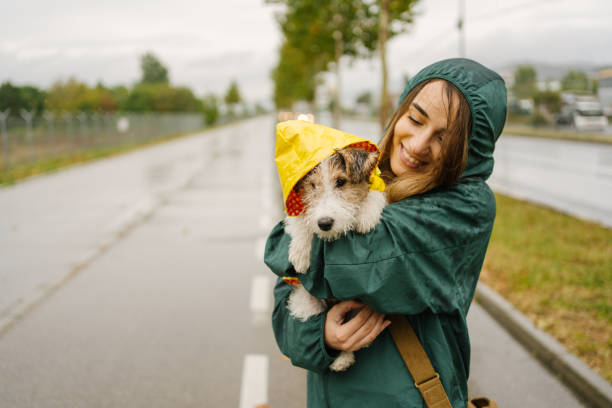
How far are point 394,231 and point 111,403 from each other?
317 cm

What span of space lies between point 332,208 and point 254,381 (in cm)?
289

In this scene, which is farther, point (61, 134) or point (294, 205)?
point (61, 134)

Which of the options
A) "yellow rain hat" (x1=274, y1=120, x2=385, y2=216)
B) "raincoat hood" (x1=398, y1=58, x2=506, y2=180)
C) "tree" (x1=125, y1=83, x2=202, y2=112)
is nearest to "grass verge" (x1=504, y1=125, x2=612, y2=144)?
"raincoat hood" (x1=398, y1=58, x2=506, y2=180)

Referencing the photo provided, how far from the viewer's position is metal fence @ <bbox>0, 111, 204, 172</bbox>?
20.3 meters

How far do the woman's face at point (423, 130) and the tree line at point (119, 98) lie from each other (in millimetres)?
25227

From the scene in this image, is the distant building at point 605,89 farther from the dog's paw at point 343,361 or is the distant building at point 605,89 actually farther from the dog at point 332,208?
the dog's paw at point 343,361

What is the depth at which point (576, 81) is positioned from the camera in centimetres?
1308

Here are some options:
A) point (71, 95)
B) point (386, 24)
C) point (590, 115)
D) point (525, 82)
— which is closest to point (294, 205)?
point (386, 24)

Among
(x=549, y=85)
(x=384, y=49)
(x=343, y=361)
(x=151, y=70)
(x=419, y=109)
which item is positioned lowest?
(x=343, y=361)

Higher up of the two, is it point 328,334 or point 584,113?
point 584,113

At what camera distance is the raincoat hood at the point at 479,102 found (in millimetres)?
1591

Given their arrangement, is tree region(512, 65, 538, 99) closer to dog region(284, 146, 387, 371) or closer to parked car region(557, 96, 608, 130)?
parked car region(557, 96, 608, 130)

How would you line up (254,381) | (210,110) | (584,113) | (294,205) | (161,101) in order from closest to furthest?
(294,205)
(254,381)
(584,113)
(161,101)
(210,110)

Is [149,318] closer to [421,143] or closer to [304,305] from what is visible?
[304,305]
